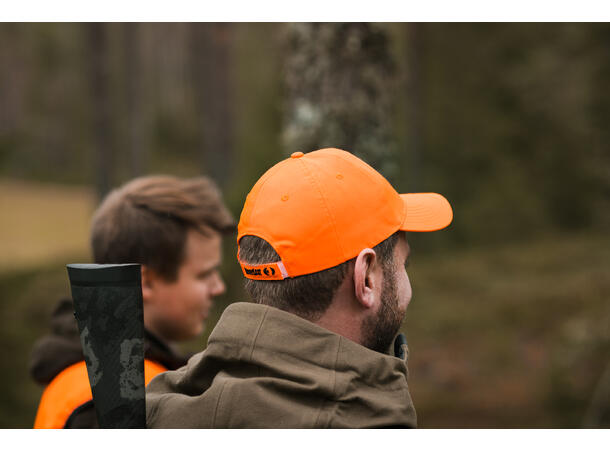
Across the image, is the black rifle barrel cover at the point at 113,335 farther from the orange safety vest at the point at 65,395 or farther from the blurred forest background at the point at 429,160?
the blurred forest background at the point at 429,160

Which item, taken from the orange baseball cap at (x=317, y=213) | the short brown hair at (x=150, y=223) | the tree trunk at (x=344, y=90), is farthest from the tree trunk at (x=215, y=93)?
the orange baseball cap at (x=317, y=213)

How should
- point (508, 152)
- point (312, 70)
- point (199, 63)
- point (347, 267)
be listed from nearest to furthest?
point (347, 267) < point (312, 70) < point (508, 152) < point (199, 63)

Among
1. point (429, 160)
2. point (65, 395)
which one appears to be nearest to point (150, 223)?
point (65, 395)

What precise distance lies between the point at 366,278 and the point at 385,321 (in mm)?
113

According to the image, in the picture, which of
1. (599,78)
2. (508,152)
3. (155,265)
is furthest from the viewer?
(508,152)

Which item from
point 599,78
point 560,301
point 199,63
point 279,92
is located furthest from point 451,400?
point 199,63

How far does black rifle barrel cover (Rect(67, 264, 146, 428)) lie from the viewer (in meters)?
1.29

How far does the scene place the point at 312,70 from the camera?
4.11m

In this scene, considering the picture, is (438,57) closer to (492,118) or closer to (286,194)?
(492,118)

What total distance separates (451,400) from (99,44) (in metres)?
5.57

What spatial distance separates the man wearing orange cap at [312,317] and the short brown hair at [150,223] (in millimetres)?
890

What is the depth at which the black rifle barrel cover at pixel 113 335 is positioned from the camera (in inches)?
50.8

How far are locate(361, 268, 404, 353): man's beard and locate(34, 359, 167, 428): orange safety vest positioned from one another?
73 cm

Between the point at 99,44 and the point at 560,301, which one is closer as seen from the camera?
the point at 99,44
